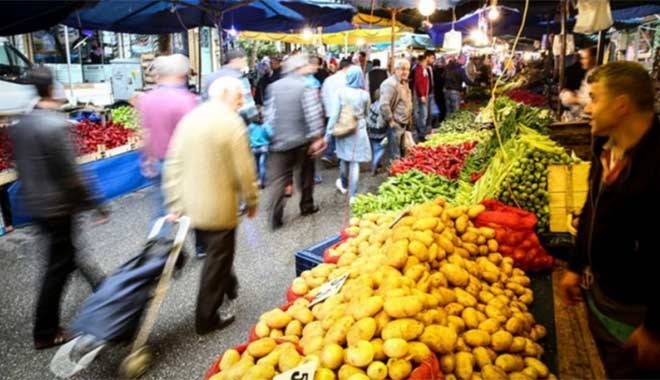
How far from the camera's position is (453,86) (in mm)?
13492

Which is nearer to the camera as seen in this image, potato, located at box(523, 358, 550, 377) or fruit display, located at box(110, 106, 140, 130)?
potato, located at box(523, 358, 550, 377)

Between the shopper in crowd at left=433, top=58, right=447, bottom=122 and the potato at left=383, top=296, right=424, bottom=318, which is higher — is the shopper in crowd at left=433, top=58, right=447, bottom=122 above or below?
above

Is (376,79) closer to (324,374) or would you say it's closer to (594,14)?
(594,14)

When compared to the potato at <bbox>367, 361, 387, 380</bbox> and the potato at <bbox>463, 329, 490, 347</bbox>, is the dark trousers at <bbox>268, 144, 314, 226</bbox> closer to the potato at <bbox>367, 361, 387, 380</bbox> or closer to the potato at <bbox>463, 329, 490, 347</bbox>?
the potato at <bbox>463, 329, 490, 347</bbox>

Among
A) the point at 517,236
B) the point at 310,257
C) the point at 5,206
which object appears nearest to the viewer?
the point at 517,236

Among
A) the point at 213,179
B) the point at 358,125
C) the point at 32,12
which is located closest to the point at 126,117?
the point at 32,12

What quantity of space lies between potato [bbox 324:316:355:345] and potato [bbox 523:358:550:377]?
932mm

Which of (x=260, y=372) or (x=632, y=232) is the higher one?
(x=632, y=232)

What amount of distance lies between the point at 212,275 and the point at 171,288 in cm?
112

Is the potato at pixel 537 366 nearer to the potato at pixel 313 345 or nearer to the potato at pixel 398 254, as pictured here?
the potato at pixel 398 254

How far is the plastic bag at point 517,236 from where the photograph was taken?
11.5 ft

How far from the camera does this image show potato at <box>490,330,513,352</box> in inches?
91.7

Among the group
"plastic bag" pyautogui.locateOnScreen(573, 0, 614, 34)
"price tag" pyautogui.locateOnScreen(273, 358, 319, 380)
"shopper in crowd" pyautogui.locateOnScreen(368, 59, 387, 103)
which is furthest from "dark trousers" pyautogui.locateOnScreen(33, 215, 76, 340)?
"shopper in crowd" pyautogui.locateOnScreen(368, 59, 387, 103)

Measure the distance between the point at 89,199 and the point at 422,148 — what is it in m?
4.49
